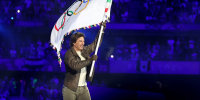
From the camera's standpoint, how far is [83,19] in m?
3.46

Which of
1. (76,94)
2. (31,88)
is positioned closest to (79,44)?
(76,94)

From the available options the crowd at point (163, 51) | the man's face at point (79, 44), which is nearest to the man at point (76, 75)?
the man's face at point (79, 44)

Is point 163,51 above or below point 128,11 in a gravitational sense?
below

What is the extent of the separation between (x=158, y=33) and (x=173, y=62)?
86.1 inches

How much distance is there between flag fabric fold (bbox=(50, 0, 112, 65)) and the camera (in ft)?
11.0

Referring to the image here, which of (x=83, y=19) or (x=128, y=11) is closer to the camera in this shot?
(x=83, y=19)

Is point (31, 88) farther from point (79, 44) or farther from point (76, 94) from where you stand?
point (79, 44)

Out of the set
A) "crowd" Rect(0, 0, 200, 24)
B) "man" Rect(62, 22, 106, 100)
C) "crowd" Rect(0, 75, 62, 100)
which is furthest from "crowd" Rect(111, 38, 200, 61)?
"man" Rect(62, 22, 106, 100)

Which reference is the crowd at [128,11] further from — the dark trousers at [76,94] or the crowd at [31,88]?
the dark trousers at [76,94]

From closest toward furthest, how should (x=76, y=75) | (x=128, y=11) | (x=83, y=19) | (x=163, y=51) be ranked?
(x=76, y=75), (x=83, y=19), (x=163, y=51), (x=128, y=11)

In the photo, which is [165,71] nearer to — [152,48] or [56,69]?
[152,48]

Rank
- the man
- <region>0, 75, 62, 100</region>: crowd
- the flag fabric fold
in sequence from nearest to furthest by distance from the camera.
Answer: the man
the flag fabric fold
<region>0, 75, 62, 100</region>: crowd

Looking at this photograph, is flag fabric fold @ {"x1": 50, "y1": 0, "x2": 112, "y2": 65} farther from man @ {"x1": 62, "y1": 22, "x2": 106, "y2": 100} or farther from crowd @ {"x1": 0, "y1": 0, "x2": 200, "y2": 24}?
crowd @ {"x1": 0, "y1": 0, "x2": 200, "y2": 24}

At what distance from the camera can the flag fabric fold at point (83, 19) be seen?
3.36 metres
